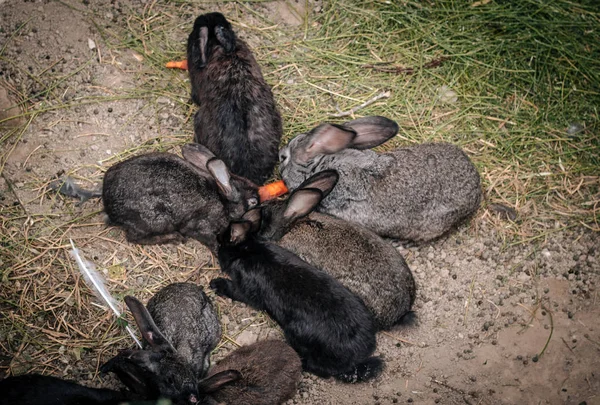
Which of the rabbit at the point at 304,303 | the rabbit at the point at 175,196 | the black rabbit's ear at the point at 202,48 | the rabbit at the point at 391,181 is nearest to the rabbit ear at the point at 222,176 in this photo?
the rabbit at the point at 175,196

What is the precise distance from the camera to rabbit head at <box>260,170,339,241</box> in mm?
4668

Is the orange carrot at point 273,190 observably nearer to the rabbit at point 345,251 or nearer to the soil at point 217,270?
the rabbit at point 345,251

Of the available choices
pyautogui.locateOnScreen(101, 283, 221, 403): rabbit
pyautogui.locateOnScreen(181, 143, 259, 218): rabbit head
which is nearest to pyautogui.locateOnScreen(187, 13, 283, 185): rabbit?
pyautogui.locateOnScreen(181, 143, 259, 218): rabbit head

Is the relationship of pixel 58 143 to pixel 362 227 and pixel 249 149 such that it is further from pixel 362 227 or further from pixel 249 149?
pixel 362 227

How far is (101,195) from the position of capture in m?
5.18

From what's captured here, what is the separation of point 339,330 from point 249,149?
5.85 feet

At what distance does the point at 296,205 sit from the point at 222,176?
0.68 m

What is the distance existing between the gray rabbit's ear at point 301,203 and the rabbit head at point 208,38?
1.69m

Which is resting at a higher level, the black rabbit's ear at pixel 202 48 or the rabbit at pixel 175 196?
the black rabbit's ear at pixel 202 48

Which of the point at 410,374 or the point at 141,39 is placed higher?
the point at 141,39

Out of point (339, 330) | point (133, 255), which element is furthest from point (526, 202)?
point (133, 255)

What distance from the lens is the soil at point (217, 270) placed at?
15.3 ft

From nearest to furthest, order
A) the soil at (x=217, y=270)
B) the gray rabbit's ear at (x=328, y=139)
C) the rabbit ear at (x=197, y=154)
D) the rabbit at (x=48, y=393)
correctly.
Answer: the rabbit at (x=48, y=393) → the soil at (x=217, y=270) → the rabbit ear at (x=197, y=154) → the gray rabbit's ear at (x=328, y=139)

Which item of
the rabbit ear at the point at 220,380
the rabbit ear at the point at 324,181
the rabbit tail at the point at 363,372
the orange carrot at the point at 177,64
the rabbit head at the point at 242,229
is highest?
the orange carrot at the point at 177,64
